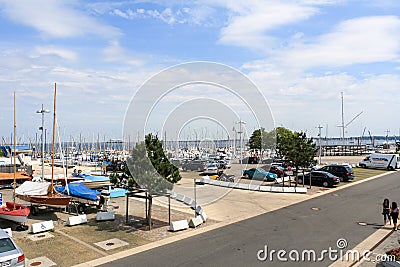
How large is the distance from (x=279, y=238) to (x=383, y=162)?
3804 centimetres

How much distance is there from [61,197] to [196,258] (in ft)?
Result: 36.3

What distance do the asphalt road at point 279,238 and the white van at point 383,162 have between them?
2648 cm

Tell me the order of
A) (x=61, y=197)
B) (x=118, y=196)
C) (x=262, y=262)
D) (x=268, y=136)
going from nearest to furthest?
(x=262, y=262)
(x=61, y=197)
(x=118, y=196)
(x=268, y=136)

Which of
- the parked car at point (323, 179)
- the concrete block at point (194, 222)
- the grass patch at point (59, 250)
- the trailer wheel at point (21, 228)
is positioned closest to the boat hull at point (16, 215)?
the trailer wheel at point (21, 228)

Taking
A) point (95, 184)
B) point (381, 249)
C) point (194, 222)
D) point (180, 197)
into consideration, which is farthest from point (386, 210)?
point (95, 184)

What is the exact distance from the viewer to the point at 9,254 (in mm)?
10930

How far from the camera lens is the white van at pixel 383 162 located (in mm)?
46094

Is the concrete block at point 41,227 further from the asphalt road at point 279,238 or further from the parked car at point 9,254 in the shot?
the asphalt road at point 279,238

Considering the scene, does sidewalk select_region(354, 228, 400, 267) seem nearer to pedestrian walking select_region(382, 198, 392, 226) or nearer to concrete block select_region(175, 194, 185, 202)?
pedestrian walking select_region(382, 198, 392, 226)

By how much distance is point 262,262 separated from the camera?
1248 centimetres

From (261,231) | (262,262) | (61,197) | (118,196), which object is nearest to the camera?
(262,262)

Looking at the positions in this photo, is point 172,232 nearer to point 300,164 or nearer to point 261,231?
point 261,231

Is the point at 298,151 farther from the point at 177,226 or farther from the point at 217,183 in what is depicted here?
the point at 177,226

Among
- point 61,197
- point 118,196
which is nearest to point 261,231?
point 61,197
